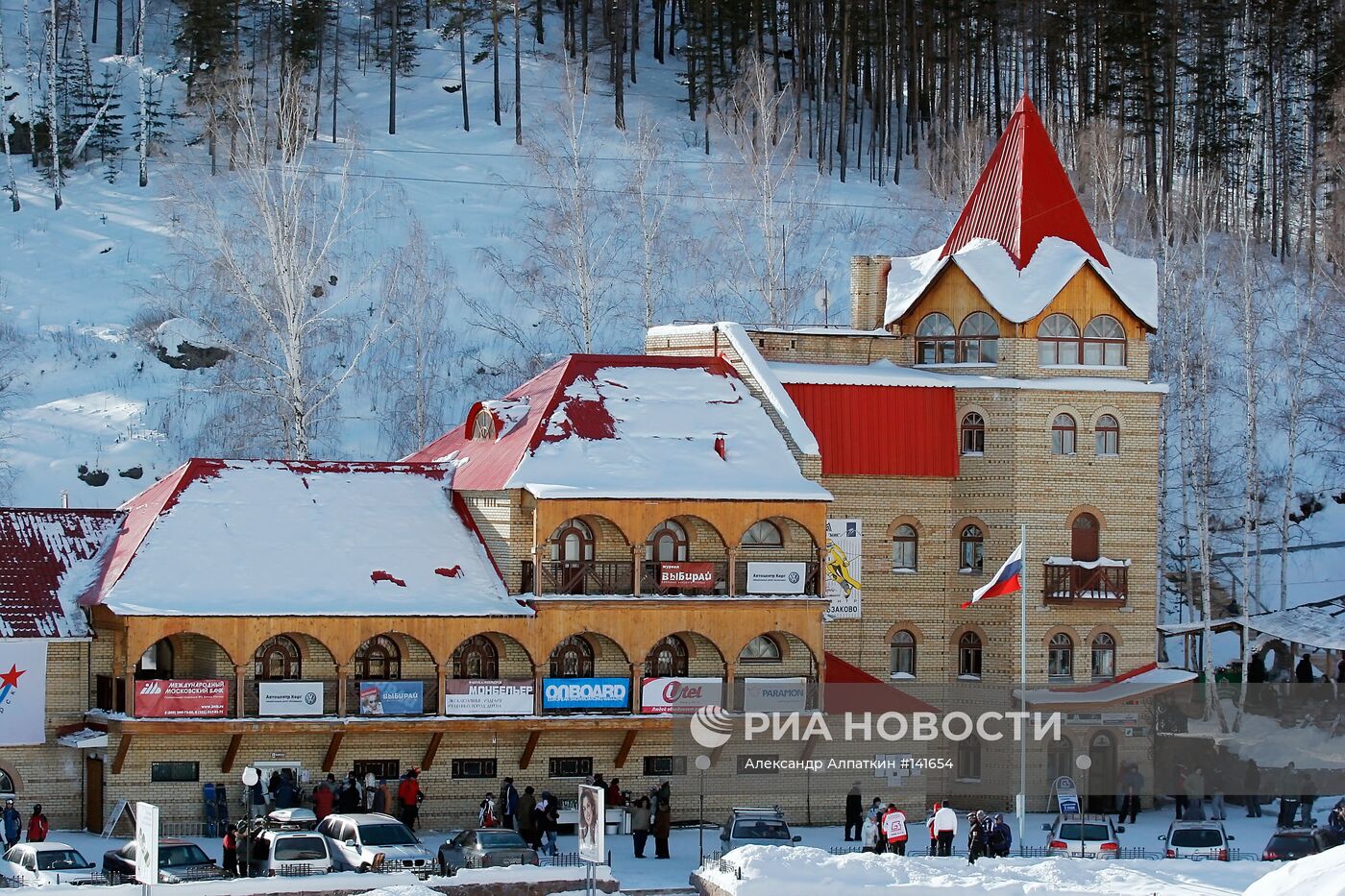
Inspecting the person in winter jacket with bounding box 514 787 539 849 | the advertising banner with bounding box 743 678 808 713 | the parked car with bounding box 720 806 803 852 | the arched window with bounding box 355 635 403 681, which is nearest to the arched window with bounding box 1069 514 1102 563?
the advertising banner with bounding box 743 678 808 713

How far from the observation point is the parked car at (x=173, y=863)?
34.7m

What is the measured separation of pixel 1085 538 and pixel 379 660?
57.3ft

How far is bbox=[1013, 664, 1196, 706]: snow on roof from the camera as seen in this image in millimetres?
50719

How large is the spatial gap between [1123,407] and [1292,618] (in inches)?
375

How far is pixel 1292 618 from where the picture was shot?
5706 cm

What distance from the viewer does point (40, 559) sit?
45344 mm

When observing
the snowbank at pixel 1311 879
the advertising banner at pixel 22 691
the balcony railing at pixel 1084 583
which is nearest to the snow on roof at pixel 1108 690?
the balcony railing at pixel 1084 583

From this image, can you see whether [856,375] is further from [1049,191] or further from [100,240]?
[100,240]

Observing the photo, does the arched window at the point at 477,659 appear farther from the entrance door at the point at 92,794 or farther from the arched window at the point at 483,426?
the entrance door at the point at 92,794

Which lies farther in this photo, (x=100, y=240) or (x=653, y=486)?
(x=100, y=240)

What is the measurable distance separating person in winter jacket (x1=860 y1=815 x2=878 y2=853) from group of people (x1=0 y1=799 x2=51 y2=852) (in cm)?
1549

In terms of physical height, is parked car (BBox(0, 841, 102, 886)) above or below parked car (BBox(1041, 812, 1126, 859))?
above

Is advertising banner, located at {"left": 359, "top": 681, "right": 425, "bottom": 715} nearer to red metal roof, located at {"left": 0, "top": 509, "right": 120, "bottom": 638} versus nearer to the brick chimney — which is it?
red metal roof, located at {"left": 0, "top": 509, "right": 120, "bottom": 638}

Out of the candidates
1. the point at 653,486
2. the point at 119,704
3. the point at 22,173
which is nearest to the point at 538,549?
the point at 653,486
